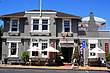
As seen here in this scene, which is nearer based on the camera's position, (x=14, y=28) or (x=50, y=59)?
(x=50, y=59)

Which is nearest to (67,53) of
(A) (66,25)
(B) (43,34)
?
(A) (66,25)

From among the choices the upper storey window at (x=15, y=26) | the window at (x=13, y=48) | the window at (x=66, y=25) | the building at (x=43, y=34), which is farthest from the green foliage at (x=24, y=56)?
the window at (x=66, y=25)

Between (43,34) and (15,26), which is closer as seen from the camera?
(43,34)

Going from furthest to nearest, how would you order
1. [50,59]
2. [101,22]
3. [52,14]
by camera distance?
1. [101,22]
2. [52,14]
3. [50,59]

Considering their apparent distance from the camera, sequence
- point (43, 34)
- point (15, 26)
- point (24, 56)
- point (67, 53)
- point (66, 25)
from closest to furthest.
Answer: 1. point (24, 56)
2. point (43, 34)
3. point (15, 26)
4. point (66, 25)
5. point (67, 53)

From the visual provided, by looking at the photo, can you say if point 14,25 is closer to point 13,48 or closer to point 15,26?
point 15,26

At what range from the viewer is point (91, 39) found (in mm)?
19625

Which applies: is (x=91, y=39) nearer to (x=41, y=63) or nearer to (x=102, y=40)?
(x=102, y=40)

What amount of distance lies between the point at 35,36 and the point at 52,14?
388 cm

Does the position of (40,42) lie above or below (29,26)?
below

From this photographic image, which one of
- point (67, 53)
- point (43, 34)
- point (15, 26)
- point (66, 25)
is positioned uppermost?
point (66, 25)

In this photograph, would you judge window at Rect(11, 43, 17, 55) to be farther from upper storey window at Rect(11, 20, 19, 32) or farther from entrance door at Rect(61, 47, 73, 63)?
entrance door at Rect(61, 47, 73, 63)

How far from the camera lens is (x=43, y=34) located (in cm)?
1920

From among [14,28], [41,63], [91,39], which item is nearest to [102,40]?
[91,39]
